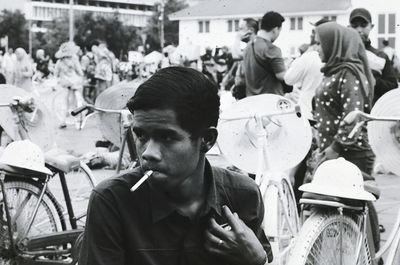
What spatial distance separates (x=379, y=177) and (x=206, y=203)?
8522 millimetres

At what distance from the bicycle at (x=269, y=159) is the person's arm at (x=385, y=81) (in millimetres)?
3055

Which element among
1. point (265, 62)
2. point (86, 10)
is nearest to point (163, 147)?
point (265, 62)

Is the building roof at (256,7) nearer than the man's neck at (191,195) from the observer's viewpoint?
No

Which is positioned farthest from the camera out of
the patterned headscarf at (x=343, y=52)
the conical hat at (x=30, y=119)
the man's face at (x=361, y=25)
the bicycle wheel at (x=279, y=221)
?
the man's face at (x=361, y=25)

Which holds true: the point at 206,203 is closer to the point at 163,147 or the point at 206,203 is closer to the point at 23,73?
the point at 163,147

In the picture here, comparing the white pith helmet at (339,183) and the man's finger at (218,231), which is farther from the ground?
the man's finger at (218,231)

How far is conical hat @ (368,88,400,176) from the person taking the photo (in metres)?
4.58

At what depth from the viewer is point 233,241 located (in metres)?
2.09

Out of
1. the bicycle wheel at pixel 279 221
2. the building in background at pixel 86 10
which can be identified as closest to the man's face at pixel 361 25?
the bicycle wheel at pixel 279 221

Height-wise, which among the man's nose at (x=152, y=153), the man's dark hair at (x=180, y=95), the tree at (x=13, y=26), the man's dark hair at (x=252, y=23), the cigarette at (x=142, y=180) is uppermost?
the tree at (x=13, y=26)

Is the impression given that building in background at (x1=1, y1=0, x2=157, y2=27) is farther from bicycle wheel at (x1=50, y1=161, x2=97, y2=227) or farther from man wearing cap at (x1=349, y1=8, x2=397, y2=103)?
bicycle wheel at (x1=50, y1=161, x2=97, y2=227)

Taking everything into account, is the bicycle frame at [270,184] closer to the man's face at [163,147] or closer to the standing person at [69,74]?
the man's face at [163,147]

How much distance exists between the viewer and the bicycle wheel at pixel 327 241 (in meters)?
3.87

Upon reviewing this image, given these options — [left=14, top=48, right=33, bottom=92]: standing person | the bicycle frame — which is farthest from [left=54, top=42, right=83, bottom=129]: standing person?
the bicycle frame
